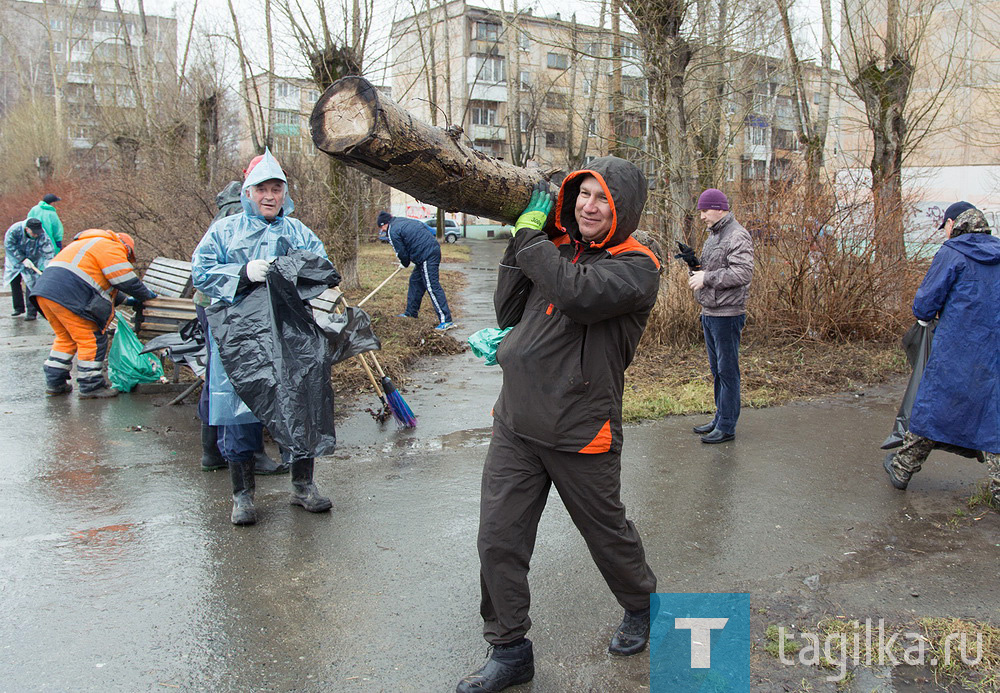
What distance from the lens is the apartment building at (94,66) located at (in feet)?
70.7

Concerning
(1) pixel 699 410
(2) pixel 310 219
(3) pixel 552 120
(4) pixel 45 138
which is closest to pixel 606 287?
(1) pixel 699 410

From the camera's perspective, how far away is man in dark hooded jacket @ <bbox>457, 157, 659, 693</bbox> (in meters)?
2.71

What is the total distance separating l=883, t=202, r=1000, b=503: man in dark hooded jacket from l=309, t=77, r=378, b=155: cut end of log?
358 cm

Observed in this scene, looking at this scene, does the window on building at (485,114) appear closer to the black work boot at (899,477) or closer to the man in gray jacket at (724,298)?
the man in gray jacket at (724,298)

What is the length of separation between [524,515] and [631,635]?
0.69 metres

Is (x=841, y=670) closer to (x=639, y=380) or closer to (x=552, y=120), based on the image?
(x=639, y=380)

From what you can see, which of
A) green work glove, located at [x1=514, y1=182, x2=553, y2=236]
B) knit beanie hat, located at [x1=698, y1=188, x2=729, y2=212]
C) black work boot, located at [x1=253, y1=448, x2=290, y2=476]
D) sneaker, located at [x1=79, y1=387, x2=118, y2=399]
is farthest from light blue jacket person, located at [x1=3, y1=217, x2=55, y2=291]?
green work glove, located at [x1=514, y1=182, x2=553, y2=236]

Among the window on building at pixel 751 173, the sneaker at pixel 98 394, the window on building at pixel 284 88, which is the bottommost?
the sneaker at pixel 98 394

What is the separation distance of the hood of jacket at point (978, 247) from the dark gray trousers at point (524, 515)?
9.67 feet

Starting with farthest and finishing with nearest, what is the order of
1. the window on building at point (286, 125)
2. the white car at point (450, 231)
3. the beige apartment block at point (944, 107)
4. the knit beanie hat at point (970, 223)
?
the white car at point (450, 231) < the window on building at point (286, 125) < the beige apartment block at point (944, 107) < the knit beanie hat at point (970, 223)

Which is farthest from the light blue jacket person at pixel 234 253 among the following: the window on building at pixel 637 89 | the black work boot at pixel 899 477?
the window on building at pixel 637 89

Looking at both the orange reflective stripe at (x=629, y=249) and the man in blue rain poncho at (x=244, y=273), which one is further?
the man in blue rain poncho at (x=244, y=273)

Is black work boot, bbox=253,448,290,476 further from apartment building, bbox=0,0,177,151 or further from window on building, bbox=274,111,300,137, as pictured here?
window on building, bbox=274,111,300,137

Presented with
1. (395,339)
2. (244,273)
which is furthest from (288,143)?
(244,273)
